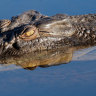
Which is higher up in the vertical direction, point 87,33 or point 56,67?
point 87,33

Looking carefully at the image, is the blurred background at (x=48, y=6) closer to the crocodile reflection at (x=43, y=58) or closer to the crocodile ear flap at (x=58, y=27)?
Answer: the crocodile ear flap at (x=58, y=27)

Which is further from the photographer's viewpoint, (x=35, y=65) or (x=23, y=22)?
(x=23, y=22)

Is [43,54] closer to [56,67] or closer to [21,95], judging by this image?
[56,67]

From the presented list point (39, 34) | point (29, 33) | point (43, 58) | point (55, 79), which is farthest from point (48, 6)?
point (55, 79)

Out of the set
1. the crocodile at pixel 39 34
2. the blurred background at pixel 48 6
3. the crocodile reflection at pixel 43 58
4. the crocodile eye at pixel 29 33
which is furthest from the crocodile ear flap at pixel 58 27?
the blurred background at pixel 48 6

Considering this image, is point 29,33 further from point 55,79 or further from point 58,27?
point 55,79

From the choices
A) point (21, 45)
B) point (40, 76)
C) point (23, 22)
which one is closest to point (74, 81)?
point (40, 76)
